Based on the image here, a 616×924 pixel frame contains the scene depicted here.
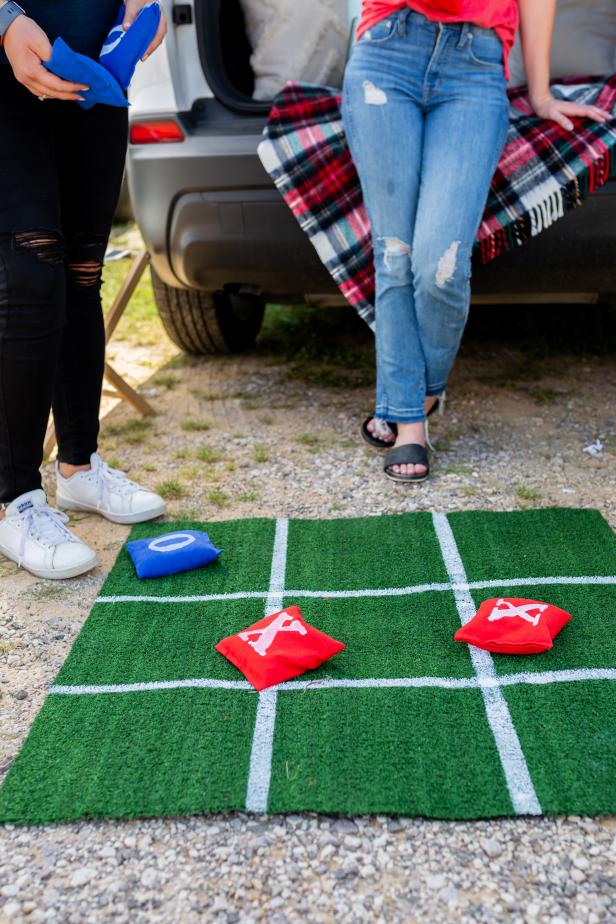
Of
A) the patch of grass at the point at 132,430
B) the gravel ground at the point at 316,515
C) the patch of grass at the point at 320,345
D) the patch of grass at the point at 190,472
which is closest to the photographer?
the gravel ground at the point at 316,515

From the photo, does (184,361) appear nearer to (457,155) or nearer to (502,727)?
(457,155)

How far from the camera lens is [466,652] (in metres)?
1.86

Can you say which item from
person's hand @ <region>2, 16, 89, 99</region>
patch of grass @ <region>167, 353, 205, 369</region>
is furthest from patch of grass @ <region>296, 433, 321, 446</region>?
person's hand @ <region>2, 16, 89, 99</region>

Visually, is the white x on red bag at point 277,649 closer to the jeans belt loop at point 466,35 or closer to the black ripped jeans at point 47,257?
the black ripped jeans at point 47,257

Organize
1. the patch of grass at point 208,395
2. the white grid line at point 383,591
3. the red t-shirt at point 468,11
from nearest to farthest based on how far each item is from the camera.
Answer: the white grid line at point 383,591
the red t-shirt at point 468,11
the patch of grass at point 208,395

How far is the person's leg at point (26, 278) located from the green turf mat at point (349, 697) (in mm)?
423

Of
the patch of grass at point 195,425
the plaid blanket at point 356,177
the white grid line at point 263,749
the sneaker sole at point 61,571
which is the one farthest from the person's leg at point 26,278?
the patch of grass at point 195,425

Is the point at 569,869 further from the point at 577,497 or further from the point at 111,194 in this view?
the point at 111,194

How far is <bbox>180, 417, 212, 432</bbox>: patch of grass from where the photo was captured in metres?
3.15

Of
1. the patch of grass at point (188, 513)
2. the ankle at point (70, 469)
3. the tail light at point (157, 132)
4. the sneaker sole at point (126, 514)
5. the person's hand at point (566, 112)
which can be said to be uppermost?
the person's hand at point (566, 112)

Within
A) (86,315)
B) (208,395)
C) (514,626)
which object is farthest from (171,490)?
(514,626)

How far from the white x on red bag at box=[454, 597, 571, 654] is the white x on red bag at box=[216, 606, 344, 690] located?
0.29 metres

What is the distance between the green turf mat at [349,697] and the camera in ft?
4.94

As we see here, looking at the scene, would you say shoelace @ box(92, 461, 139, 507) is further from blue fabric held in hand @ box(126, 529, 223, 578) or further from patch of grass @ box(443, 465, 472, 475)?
patch of grass @ box(443, 465, 472, 475)
